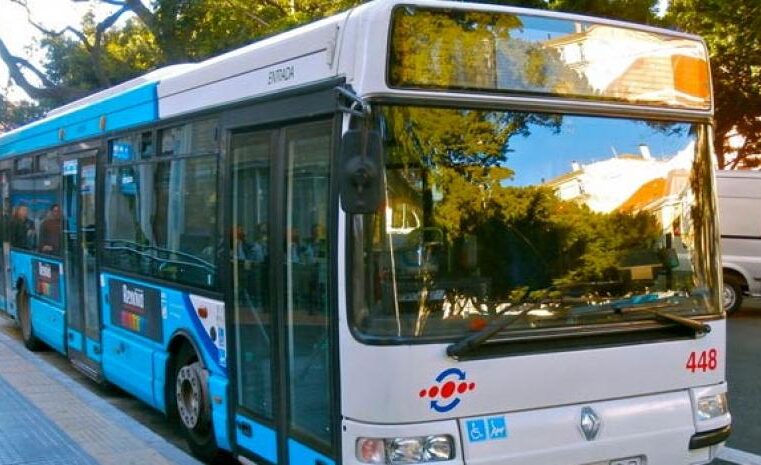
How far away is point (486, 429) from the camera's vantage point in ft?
13.3

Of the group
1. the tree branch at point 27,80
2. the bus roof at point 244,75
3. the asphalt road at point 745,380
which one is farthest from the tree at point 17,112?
the asphalt road at point 745,380

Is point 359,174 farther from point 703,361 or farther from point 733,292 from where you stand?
point 733,292

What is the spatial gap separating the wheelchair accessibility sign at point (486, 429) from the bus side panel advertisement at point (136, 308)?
10.9ft

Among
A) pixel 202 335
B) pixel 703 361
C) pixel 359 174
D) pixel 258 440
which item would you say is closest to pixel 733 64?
pixel 703 361

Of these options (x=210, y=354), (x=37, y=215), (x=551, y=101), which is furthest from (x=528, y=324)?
(x=37, y=215)

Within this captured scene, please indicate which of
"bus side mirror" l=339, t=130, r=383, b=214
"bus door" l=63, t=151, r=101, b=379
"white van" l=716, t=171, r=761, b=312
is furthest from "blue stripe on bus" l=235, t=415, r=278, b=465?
"white van" l=716, t=171, r=761, b=312

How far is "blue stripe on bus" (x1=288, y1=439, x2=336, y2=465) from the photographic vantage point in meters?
4.31

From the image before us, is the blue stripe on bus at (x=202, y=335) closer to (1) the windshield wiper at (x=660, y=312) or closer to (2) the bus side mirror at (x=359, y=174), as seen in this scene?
(2) the bus side mirror at (x=359, y=174)

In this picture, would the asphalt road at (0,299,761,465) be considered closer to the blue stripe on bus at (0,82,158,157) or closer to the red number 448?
the red number 448

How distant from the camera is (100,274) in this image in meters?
7.82

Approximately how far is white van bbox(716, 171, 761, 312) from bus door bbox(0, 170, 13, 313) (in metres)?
11.6

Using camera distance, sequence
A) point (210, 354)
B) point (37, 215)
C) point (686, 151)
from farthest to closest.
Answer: point (37, 215) → point (210, 354) → point (686, 151)

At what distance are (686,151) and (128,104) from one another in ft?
15.4

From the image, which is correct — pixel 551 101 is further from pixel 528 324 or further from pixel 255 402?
pixel 255 402
